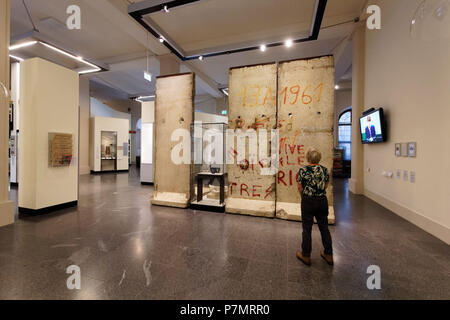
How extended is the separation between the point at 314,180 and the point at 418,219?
2.85 meters

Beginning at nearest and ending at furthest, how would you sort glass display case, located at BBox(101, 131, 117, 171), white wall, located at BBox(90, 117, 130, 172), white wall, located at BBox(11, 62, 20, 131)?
white wall, located at BBox(11, 62, 20, 131), white wall, located at BBox(90, 117, 130, 172), glass display case, located at BBox(101, 131, 117, 171)

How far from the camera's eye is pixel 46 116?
13.3ft

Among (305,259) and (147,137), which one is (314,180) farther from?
(147,137)

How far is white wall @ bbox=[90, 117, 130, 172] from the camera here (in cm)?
1066

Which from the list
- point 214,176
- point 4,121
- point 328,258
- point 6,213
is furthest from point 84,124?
point 328,258

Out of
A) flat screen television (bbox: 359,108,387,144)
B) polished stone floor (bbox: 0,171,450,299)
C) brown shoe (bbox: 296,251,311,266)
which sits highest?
flat screen television (bbox: 359,108,387,144)

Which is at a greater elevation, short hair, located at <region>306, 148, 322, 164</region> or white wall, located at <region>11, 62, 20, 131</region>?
white wall, located at <region>11, 62, 20, 131</region>

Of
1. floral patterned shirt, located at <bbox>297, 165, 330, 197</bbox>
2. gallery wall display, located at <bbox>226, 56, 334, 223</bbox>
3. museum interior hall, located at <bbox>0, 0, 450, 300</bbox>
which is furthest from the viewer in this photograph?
gallery wall display, located at <bbox>226, 56, 334, 223</bbox>

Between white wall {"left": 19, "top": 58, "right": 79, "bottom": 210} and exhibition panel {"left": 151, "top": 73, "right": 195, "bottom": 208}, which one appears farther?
exhibition panel {"left": 151, "top": 73, "right": 195, "bottom": 208}

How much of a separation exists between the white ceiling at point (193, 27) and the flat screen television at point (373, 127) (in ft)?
9.64

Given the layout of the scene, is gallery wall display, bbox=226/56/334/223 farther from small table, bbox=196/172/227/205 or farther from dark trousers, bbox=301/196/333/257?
dark trousers, bbox=301/196/333/257

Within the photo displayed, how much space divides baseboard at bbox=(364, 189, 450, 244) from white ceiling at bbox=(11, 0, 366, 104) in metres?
5.20

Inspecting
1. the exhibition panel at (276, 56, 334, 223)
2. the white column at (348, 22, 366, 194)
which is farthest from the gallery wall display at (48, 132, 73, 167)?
the white column at (348, 22, 366, 194)
